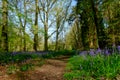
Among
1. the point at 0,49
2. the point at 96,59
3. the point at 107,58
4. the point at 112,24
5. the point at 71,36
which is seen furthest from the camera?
the point at 71,36

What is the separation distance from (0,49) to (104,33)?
1143 inches

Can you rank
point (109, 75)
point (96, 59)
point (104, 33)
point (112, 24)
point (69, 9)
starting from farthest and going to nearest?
point (69, 9) < point (104, 33) < point (112, 24) < point (96, 59) < point (109, 75)

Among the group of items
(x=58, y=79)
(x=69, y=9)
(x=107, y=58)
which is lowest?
(x=58, y=79)

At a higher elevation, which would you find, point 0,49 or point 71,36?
point 71,36

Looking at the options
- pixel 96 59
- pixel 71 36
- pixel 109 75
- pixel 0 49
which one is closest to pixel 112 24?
pixel 0 49

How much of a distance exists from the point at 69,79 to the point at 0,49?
10.2 m

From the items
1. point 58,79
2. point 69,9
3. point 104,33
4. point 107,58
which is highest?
point 69,9

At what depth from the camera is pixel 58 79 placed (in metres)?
8.12

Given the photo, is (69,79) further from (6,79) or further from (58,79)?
(6,79)

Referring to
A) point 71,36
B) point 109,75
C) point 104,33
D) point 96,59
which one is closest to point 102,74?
point 109,75

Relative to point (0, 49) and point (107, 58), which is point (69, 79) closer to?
point (107, 58)

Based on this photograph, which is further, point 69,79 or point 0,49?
point 0,49

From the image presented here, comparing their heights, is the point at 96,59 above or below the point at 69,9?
below

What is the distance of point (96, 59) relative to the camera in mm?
9594
